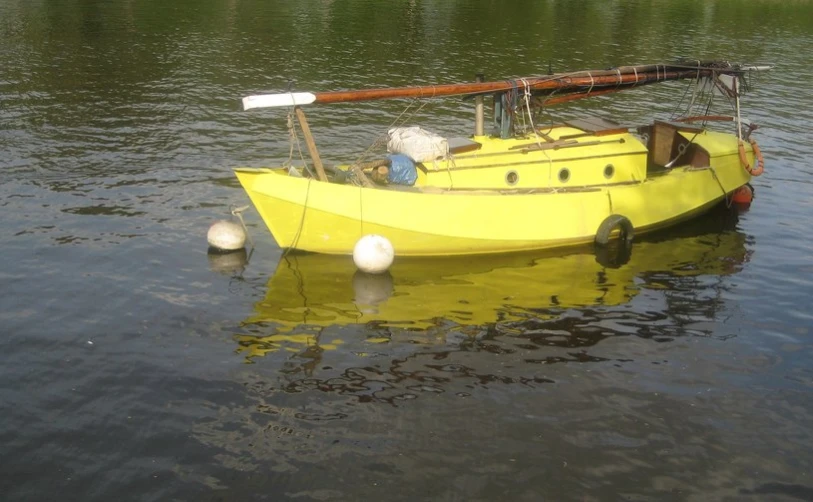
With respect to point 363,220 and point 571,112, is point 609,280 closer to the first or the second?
point 363,220

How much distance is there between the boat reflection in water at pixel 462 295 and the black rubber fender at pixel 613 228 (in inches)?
18.6

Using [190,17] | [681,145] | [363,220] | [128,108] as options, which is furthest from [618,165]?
[190,17]

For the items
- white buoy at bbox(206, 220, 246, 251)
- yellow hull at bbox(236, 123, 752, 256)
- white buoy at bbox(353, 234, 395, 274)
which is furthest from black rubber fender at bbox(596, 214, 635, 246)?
white buoy at bbox(206, 220, 246, 251)

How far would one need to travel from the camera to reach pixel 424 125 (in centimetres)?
3225

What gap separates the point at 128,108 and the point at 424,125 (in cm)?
1130

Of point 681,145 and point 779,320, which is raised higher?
point 681,145

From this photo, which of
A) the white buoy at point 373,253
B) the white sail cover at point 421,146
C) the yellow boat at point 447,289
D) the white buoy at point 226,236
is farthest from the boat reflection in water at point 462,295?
the white sail cover at point 421,146

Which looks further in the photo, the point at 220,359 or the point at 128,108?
the point at 128,108

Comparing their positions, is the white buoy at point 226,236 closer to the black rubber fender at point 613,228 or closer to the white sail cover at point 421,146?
the white sail cover at point 421,146

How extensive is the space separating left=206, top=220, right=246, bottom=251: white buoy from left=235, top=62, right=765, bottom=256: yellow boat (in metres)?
1.14

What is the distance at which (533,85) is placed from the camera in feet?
68.4

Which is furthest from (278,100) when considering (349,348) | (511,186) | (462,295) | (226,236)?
(511,186)

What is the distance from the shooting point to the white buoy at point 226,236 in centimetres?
1992

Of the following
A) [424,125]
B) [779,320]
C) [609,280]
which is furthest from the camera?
[424,125]
